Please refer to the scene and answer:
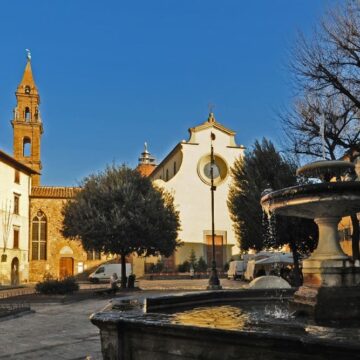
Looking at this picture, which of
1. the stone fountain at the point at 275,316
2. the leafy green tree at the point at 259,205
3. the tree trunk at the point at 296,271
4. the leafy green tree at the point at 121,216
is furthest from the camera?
the leafy green tree at the point at 121,216

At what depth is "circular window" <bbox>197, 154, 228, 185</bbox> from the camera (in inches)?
1951

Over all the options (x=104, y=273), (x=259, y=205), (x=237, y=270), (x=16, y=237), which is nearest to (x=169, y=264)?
(x=104, y=273)

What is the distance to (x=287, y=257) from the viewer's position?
102 feet

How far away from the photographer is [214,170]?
49.7 m

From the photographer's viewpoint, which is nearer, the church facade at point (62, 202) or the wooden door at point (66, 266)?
the church facade at point (62, 202)

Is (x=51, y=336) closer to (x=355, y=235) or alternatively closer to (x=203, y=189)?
(x=355, y=235)

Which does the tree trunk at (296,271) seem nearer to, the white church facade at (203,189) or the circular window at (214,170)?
the white church facade at (203,189)

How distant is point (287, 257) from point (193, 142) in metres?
21.5

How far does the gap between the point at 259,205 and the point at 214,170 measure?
23.3m

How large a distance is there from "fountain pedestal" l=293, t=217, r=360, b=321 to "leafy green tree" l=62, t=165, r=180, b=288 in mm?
20857

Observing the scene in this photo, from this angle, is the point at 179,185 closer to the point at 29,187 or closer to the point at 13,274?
the point at 29,187

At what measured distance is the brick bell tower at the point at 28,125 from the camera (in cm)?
5262

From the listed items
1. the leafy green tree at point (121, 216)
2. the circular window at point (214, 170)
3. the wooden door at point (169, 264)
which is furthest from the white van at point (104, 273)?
the circular window at point (214, 170)

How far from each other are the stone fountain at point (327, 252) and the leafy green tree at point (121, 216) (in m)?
20.8
